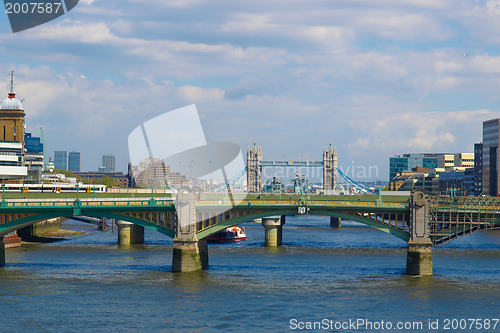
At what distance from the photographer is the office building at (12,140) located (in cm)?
16525

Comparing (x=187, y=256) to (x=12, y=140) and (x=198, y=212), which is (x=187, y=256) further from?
(x=12, y=140)

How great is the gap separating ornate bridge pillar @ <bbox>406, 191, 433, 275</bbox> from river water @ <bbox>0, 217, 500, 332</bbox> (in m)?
1.71

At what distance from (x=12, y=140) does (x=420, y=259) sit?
13364 centimetres

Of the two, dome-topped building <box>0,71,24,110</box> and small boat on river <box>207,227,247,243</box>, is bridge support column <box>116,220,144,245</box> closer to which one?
small boat on river <box>207,227,247,243</box>

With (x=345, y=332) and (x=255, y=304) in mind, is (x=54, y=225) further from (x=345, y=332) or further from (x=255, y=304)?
(x=345, y=332)

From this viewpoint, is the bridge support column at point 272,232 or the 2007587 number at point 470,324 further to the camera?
the bridge support column at point 272,232

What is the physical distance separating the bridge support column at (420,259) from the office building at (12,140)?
11339 centimetres

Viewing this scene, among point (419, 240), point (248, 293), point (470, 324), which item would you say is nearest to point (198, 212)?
point (248, 293)

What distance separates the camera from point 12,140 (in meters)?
182

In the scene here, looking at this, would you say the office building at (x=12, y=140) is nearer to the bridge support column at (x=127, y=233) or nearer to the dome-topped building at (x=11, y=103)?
the dome-topped building at (x=11, y=103)

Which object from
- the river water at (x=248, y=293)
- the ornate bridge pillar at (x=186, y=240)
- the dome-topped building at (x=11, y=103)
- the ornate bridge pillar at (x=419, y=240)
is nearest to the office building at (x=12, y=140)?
the dome-topped building at (x=11, y=103)

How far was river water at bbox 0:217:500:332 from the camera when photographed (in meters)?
51.6

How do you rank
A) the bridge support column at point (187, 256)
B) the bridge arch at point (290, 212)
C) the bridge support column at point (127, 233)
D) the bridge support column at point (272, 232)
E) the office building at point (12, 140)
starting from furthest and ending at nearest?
the office building at point (12, 140) → the bridge support column at point (127, 233) → the bridge support column at point (272, 232) → the bridge arch at point (290, 212) → the bridge support column at point (187, 256)

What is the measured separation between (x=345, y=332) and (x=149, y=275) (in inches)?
1104
